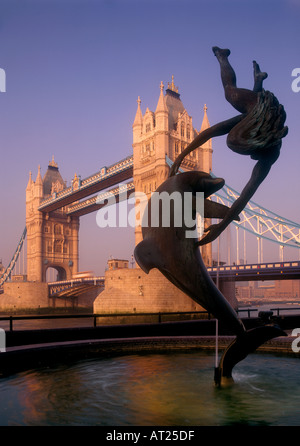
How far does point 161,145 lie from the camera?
161 ft

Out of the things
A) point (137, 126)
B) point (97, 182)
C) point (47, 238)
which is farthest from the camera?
point (47, 238)

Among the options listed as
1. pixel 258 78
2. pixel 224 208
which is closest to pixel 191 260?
pixel 224 208

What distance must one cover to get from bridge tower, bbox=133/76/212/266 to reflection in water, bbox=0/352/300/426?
39.8m

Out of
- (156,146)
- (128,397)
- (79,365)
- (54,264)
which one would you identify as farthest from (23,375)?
(54,264)

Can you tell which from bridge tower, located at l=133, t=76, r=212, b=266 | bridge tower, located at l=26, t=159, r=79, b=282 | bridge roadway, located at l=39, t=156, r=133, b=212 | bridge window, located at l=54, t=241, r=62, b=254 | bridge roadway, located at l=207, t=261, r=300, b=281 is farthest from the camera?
bridge window, located at l=54, t=241, r=62, b=254

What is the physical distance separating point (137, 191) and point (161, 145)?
21.6 feet

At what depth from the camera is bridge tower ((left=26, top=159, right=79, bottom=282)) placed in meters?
77.9

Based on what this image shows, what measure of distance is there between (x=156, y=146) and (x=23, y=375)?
144ft

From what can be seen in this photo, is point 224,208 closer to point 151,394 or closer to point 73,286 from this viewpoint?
point 151,394

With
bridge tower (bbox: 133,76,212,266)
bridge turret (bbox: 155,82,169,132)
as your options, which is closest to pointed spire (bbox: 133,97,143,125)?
bridge tower (bbox: 133,76,212,266)

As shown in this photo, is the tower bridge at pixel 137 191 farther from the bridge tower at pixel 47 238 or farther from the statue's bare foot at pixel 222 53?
the statue's bare foot at pixel 222 53

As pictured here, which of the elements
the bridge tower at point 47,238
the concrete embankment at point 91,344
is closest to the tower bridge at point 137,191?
the bridge tower at point 47,238

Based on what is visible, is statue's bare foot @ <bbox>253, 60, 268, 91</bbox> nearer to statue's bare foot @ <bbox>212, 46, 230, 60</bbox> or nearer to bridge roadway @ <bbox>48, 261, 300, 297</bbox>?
statue's bare foot @ <bbox>212, 46, 230, 60</bbox>
